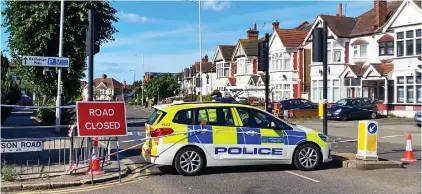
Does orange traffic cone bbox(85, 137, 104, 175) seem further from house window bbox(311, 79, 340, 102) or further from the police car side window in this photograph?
house window bbox(311, 79, 340, 102)

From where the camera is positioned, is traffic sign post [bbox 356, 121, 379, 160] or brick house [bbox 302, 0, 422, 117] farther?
brick house [bbox 302, 0, 422, 117]

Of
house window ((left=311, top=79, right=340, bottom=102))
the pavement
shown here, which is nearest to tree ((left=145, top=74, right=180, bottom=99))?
house window ((left=311, top=79, right=340, bottom=102))

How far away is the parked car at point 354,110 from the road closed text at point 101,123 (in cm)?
2416

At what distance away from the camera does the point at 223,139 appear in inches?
389

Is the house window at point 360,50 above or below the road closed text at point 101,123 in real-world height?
above

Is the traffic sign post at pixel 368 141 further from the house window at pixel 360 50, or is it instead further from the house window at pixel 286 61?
the house window at pixel 286 61

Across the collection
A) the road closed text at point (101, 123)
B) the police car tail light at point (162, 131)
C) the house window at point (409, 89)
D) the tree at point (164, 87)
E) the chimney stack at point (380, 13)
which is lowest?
the police car tail light at point (162, 131)

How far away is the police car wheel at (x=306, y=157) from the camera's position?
10.4 m

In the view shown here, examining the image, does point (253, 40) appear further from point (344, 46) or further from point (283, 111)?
point (283, 111)

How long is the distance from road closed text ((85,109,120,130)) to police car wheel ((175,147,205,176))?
1.43 m

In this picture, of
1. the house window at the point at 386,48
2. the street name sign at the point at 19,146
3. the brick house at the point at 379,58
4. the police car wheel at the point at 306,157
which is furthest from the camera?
the house window at the point at 386,48

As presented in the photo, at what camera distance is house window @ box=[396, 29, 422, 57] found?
102 feet

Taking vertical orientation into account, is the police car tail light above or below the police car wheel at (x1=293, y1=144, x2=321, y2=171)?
above

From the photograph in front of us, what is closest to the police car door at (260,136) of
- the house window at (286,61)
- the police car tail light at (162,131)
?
the police car tail light at (162,131)
